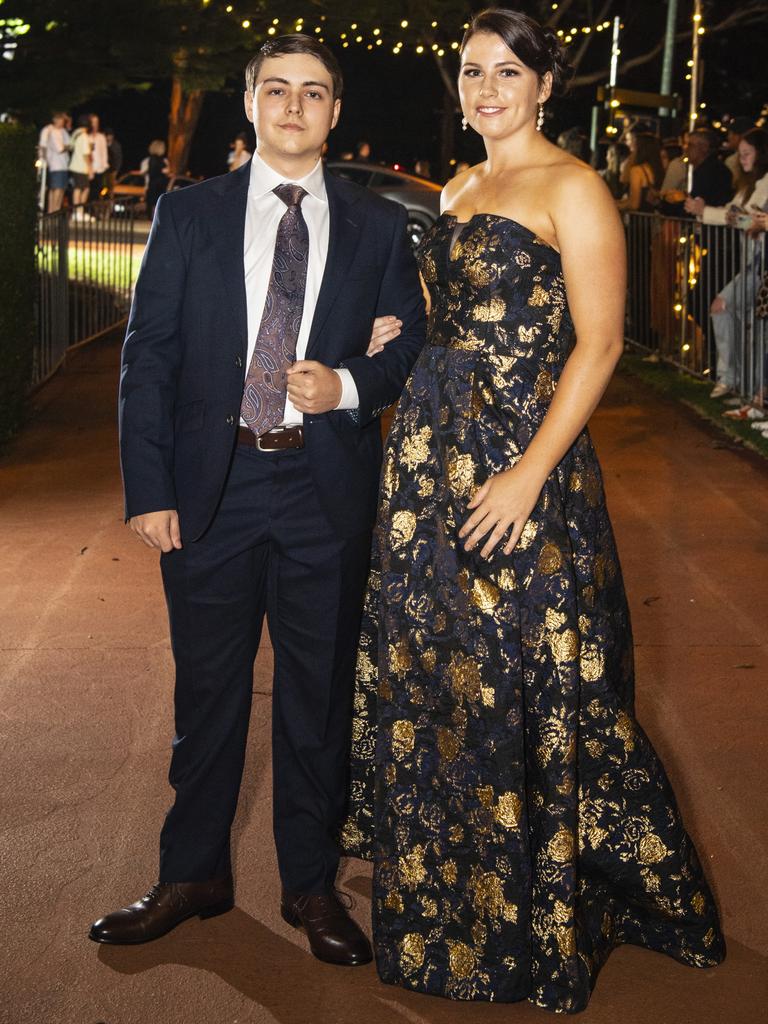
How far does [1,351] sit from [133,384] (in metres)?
6.89

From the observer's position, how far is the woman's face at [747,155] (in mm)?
12164

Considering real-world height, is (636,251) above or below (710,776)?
above

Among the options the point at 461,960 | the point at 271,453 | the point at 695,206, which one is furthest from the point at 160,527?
the point at 695,206

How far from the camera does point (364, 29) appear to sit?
88.4 feet

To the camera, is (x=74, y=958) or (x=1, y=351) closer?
(x=74, y=958)

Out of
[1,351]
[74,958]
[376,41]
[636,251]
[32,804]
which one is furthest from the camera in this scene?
[376,41]

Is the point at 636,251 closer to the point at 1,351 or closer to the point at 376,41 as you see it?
the point at 1,351

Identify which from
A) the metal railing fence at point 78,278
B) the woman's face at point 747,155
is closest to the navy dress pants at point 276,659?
the metal railing fence at point 78,278

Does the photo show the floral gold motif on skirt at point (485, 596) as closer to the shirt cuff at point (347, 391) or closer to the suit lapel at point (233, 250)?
the shirt cuff at point (347, 391)

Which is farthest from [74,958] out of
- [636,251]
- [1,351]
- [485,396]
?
[636,251]

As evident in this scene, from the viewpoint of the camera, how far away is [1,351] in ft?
32.9

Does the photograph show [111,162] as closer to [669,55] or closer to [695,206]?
[669,55]

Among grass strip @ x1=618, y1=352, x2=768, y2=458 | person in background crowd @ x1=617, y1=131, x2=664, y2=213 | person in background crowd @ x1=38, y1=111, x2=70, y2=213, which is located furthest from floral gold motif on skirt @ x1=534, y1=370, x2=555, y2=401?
person in background crowd @ x1=38, y1=111, x2=70, y2=213

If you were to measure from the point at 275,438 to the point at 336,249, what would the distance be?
493 mm
